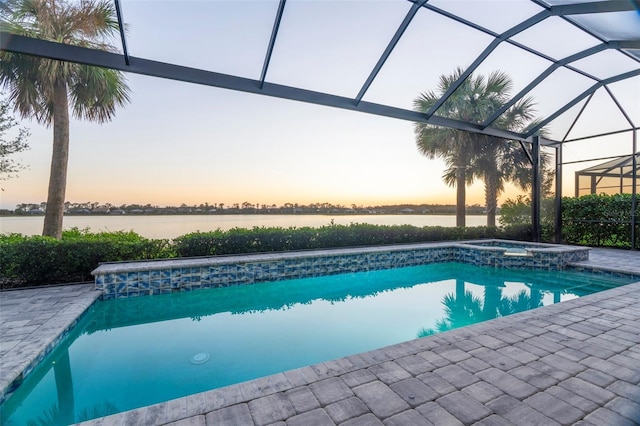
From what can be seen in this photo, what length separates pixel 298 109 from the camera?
8703 millimetres

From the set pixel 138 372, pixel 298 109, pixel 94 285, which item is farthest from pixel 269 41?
pixel 94 285

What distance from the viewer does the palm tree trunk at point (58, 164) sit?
6406 millimetres

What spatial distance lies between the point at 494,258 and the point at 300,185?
6.84 m

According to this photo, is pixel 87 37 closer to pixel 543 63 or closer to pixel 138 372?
pixel 138 372

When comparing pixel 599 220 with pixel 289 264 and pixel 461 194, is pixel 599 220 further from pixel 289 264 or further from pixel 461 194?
pixel 289 264

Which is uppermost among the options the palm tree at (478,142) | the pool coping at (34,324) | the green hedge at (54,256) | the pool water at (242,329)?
the palm tree at (478,142)

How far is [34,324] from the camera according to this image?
11.4 ft

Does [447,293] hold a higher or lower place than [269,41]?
lower

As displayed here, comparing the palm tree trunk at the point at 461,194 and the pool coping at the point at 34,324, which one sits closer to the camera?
the pool coping at the point at 34,324

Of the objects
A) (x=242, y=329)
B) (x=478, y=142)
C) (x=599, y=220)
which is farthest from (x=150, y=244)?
(x=599, y=220)

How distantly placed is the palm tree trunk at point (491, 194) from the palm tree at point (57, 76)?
12915mm

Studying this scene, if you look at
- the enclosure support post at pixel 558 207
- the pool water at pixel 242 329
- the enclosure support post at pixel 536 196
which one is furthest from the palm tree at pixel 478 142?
the pool water at pixel 242 329

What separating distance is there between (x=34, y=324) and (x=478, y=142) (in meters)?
13.3

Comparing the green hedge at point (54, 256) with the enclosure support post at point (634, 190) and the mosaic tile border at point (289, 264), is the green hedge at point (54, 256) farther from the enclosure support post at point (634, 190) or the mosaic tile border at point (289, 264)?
the enclosure support post at point (634, 190)
